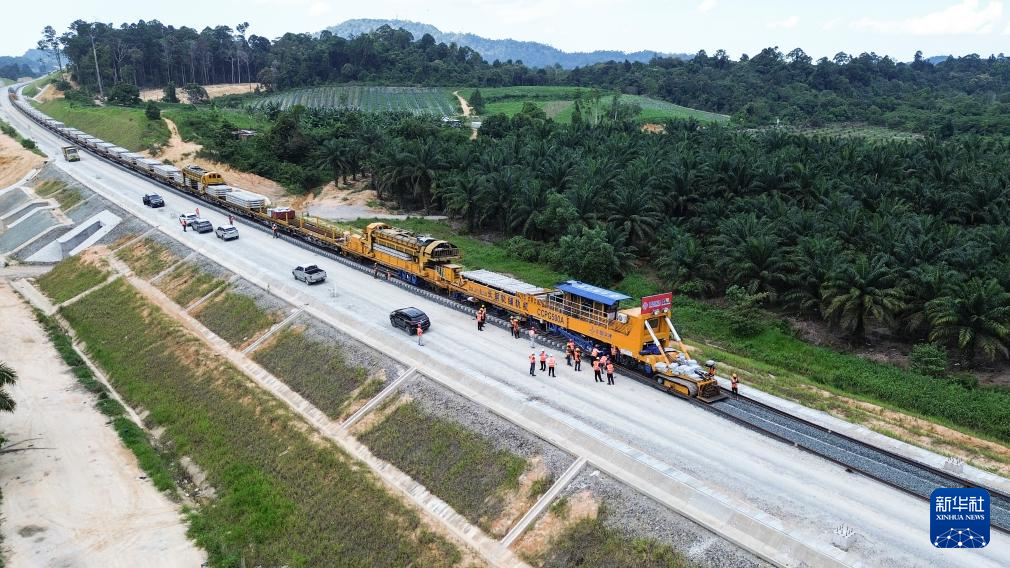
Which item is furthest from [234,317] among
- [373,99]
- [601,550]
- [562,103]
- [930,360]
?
[562,103]

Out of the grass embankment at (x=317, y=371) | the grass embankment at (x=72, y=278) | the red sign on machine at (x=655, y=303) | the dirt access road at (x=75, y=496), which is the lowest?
the grass embankment at (x=72, y=278)

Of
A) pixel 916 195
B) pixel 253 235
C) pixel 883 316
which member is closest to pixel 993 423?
pixel 883 316

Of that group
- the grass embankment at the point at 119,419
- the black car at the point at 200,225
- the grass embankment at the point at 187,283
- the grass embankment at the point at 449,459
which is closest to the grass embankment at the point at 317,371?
the grass embankment at the point at 449,459

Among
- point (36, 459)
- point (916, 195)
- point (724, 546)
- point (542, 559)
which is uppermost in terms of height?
point (916, 195)

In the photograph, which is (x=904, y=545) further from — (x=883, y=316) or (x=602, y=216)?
(x=602, y=216)

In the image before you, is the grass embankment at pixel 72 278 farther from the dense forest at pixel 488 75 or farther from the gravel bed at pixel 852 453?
the dense forest at pixel 488 75
